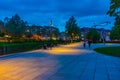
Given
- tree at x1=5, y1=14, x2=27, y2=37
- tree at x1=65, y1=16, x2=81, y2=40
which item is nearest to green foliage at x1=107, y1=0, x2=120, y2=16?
tree at x1=5, y1=14, x2=27, y2=37

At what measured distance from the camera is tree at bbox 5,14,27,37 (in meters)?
115

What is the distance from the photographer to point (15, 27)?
116812 millimetres

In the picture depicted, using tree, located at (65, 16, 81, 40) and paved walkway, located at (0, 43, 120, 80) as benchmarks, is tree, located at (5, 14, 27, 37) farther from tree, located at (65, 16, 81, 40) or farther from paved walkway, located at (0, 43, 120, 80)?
paved walkway, located at (0, 43, 120, 80)

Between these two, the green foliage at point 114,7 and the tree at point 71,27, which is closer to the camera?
the green foliage at point 114,7

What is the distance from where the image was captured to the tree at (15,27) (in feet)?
377

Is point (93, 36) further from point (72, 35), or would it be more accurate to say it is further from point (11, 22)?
point (11, 22)

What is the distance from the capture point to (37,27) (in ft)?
604

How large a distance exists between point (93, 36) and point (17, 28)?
57.1 m

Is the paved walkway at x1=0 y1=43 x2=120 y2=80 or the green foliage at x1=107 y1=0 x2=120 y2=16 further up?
the green foliage at x1=107 y1=0 x2=120 y2=16

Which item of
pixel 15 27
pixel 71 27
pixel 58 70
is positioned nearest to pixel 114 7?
pixel 58 70

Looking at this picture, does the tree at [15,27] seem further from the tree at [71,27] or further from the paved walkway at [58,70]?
the paved walkway at [58,70]

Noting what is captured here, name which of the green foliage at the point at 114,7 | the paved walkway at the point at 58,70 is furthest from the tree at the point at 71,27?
the paved walkway at the point at 58,70

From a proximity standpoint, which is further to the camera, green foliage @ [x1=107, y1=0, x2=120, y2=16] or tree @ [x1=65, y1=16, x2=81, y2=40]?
tree @ [x1=65, y1=16, x2=81, y2=40]

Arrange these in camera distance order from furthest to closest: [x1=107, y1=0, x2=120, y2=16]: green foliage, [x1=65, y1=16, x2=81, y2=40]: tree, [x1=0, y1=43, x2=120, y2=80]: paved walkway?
[x1=65, y1=16, x2=81, y2=40]: tree → [x1=107, y1=0, x2=120, y2=16]: green foliage → [x1=0, y1=43, x2=120, y2=80]: paved walkway
